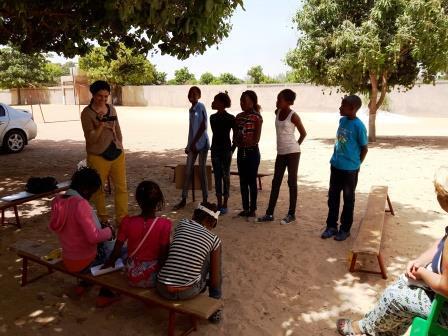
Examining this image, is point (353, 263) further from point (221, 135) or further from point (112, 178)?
point (112, 178)

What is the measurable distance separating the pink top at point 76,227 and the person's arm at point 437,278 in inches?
99.1

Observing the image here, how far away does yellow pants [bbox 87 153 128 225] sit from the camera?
5043mm

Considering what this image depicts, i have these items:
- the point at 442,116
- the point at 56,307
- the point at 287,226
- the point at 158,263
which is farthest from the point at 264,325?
the point at 442,116

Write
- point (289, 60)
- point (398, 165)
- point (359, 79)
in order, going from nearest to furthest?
point (398, 165), point (359, 79), point (289, 60)

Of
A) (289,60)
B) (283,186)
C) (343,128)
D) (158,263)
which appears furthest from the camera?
(289,60)

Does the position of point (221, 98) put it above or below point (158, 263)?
above

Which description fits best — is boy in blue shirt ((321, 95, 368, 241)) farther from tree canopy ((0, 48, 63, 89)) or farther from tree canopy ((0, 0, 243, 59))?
tree canopy ((0, 48, 63, 89))

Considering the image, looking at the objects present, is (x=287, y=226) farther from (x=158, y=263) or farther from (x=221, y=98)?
(x=158, y=263)

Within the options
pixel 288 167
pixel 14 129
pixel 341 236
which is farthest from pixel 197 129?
pixel 14 129

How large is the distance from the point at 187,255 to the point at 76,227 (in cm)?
110

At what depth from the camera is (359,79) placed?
45.4 ft

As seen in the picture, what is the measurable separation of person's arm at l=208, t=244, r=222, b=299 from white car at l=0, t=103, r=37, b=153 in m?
11.2

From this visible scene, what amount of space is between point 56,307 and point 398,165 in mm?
8873

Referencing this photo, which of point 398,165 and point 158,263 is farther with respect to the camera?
point 398,165
